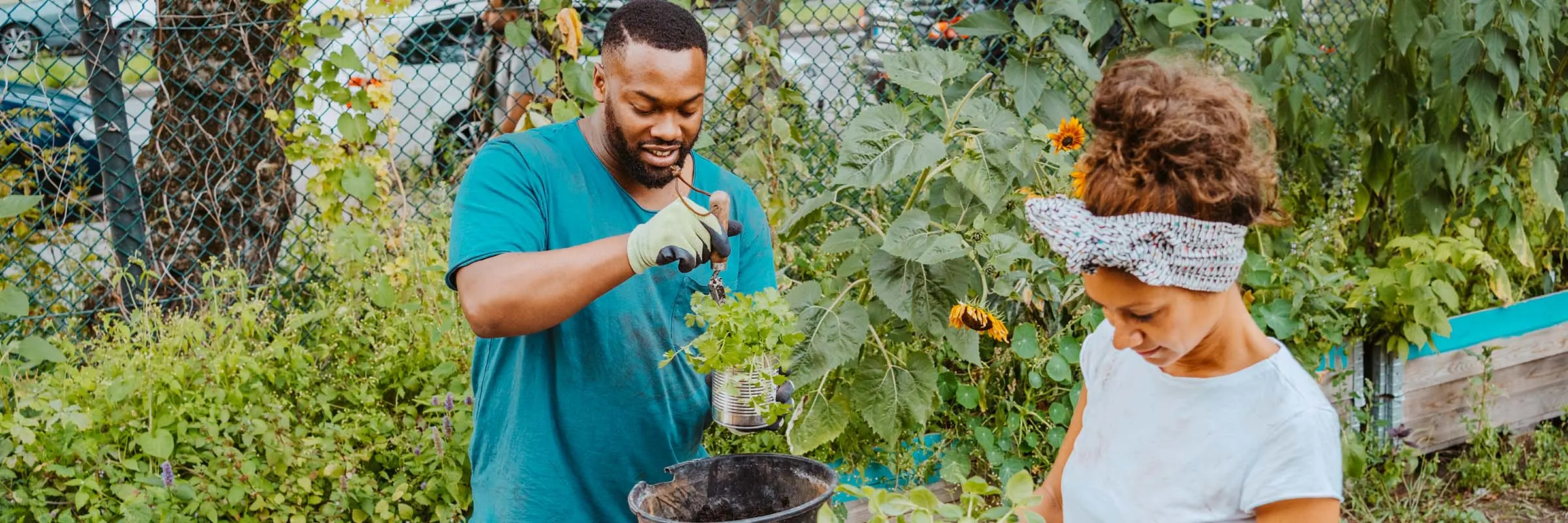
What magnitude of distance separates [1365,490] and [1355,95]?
4.51 feet

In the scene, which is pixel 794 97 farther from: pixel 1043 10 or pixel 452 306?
pixel 452 306

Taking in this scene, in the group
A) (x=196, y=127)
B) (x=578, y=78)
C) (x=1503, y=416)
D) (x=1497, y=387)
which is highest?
(x=196, y=127)

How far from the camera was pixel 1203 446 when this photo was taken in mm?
1589

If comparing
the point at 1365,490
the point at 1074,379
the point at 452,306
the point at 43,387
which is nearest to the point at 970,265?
the point at 1074,379

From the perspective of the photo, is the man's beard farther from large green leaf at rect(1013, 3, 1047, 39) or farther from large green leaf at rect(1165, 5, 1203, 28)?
large green leaf at rect(1165, 5, 1203, 28)

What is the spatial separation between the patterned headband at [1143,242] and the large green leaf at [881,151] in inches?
44.5

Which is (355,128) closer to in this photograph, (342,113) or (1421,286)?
(342,113)

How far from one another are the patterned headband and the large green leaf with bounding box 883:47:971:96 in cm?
136

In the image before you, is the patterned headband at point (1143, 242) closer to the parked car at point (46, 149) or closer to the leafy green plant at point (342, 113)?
the leafy green plant at point (342, 113)

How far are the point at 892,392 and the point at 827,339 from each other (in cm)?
31

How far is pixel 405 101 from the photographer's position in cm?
713

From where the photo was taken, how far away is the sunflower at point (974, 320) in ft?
8.61

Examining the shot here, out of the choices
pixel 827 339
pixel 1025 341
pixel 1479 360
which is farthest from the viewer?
pixel 1479 360

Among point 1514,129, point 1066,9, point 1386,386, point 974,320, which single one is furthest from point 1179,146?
point 1514,129
